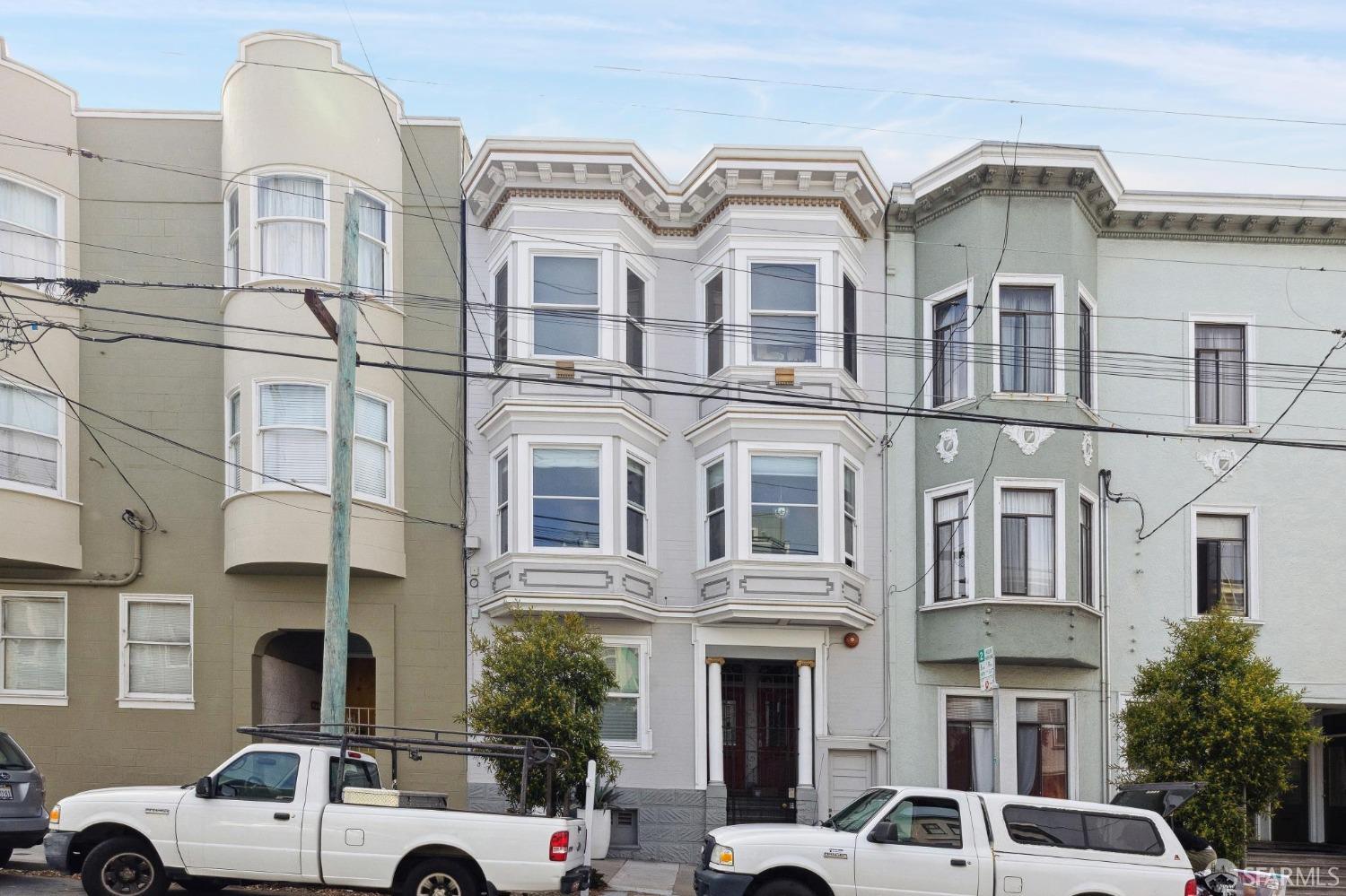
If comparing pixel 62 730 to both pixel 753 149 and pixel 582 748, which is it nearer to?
pixel 582 748

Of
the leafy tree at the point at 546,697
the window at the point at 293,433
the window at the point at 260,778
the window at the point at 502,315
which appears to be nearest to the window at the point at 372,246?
the window at the point at 502,315

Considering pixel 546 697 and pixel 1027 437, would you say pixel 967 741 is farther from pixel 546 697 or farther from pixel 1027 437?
pixel 546 697

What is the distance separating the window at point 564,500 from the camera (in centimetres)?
2181

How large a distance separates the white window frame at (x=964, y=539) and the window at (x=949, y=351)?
1442 millimetres

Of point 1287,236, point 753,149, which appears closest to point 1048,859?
point 753,149

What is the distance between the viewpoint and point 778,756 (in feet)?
74.5

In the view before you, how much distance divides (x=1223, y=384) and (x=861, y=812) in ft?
41.0

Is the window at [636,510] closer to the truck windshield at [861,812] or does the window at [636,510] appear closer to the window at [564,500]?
the window at [564,500]

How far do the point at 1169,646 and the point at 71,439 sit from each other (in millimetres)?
17367

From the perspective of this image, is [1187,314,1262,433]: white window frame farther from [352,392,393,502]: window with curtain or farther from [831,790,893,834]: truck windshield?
[352,392,393,502]: window with curtain

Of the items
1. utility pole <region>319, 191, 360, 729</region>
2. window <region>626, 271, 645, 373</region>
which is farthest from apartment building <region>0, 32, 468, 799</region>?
utility pole <region>319, 191, 360, 729</region>

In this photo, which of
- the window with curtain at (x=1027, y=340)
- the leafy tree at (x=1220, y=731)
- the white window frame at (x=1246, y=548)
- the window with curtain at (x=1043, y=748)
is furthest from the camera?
the white window frame at (x=1246, y=548)

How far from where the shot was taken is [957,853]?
45.9 ft

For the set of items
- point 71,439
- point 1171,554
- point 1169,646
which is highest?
point 71,439
